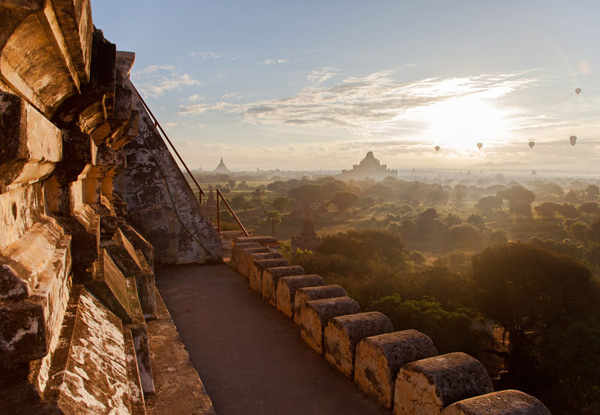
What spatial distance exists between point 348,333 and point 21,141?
9.06ft

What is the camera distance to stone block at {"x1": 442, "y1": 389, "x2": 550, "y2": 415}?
225cm

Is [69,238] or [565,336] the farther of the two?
[565,336]

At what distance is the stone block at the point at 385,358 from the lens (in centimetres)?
297

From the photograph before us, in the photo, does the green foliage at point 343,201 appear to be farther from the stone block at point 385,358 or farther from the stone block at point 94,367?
Answer: the stone block at point 94,367

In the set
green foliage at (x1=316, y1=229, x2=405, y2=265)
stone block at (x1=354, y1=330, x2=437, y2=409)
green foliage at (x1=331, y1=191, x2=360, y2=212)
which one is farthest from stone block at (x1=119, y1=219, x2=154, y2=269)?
green foliage at (x1=331, y1=191, x2=360, y2=212)

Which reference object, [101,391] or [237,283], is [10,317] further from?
[237,283]

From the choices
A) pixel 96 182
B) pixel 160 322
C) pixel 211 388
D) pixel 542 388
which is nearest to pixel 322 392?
pixel 211 388

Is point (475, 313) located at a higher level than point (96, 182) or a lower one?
lower

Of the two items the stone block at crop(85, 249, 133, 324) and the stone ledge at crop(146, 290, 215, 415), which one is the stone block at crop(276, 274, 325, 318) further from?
the stone block at crop(85, 249, 133, 324)

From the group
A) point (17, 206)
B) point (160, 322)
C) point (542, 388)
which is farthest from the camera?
point (542, 388)

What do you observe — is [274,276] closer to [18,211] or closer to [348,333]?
[348,333]

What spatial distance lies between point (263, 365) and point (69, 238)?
7.01 feet

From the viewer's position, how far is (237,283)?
20.3 feet

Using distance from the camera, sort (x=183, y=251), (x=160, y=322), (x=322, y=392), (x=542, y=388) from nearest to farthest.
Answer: (x=322, y=392), (x=160, y=322), (x=183, y=251), (x=542, y=388)
